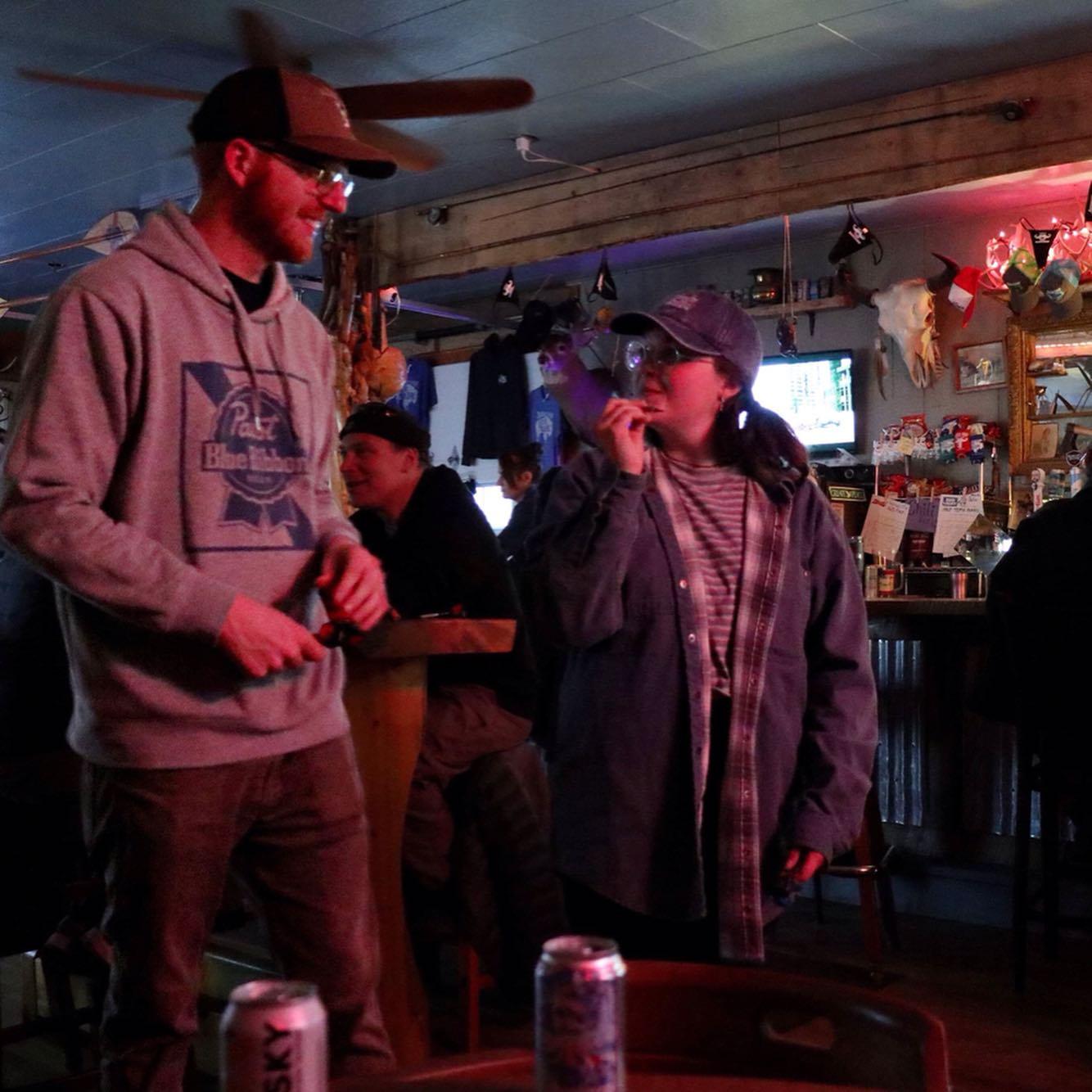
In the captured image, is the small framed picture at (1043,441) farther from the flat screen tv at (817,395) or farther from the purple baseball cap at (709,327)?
the purple baseball cap at (709,327)

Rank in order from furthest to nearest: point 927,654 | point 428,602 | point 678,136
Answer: point 678,136
point 927,654
point 428,602

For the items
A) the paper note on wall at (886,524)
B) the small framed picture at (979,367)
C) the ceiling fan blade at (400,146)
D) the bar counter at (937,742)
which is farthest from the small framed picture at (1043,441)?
the ceiling fan blade at (400,146)

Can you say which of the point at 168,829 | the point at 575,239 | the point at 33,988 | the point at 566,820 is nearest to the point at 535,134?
the point at 575,239

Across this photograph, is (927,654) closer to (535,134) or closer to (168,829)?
(535,134)

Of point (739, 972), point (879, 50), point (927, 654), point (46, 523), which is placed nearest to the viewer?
point (739, 972)

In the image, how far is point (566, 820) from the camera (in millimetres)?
2059

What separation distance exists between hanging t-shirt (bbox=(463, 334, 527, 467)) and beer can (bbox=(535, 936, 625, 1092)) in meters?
8.46

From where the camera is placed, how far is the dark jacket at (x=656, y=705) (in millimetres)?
1987

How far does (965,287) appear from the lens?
7.09 meters

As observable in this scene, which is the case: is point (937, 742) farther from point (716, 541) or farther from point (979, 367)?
point (979, 367)

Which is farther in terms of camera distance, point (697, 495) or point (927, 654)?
point (927, 654)

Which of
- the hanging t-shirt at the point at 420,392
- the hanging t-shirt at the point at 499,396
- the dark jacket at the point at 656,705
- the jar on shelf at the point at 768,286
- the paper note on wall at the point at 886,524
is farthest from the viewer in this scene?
the hanging t-shirt at the point at 420,392

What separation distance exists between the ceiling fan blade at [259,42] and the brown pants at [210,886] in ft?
6.59

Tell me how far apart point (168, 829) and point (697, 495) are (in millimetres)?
988
